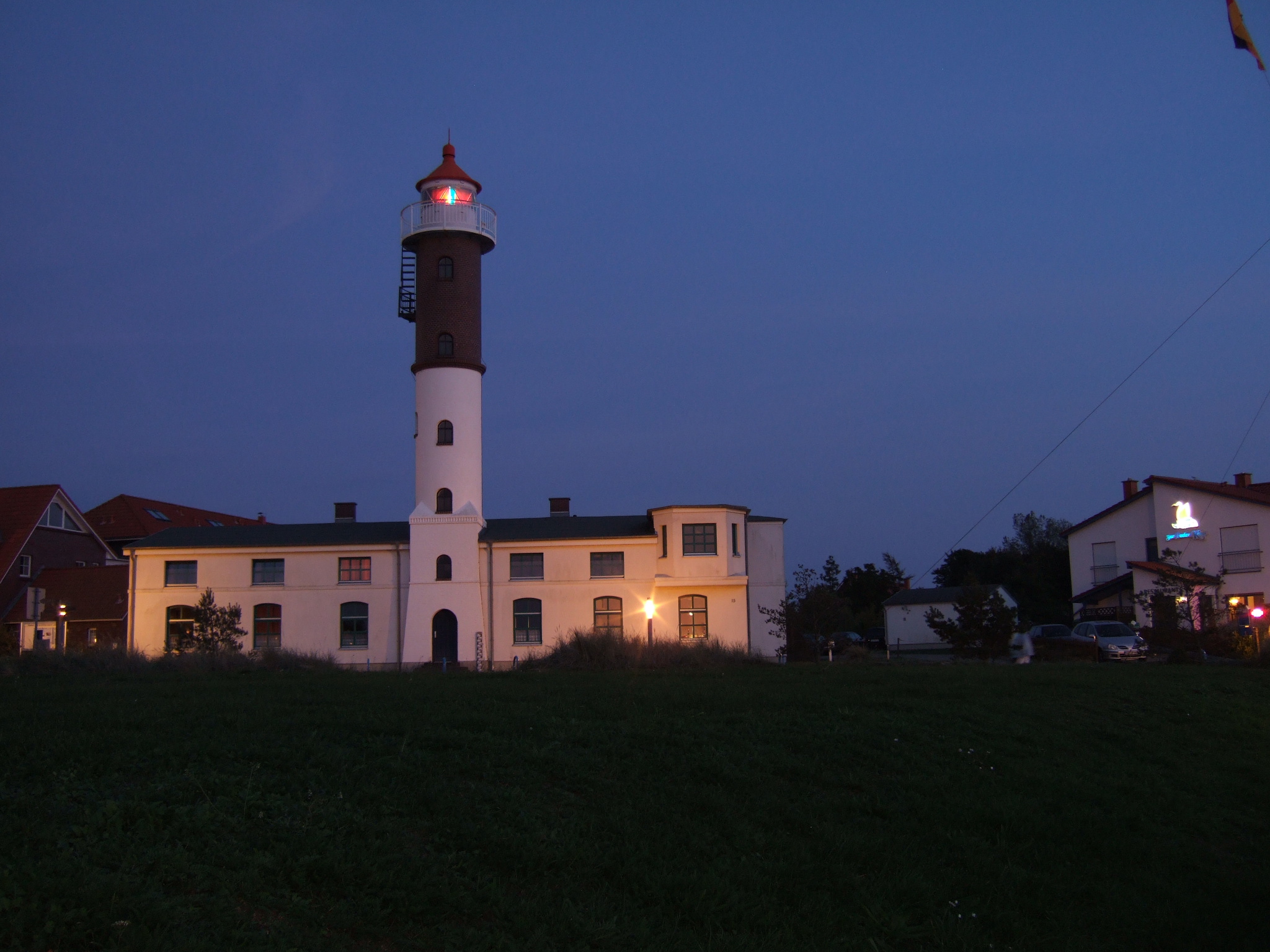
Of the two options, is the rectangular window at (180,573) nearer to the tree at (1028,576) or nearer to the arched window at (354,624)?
the arched window at (354,624)

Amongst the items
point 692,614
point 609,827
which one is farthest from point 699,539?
point 609,827

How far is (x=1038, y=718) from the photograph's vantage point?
45.9ft

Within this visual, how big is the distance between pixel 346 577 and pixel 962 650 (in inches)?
831

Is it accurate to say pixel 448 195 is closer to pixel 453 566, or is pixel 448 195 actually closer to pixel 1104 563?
pixel 453 566


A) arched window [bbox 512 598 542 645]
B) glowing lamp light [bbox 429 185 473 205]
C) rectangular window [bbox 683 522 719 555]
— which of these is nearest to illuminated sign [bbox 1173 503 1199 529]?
rectangular window [bbox 683 522 719 555]

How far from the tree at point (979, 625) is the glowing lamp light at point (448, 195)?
21661 millimetres

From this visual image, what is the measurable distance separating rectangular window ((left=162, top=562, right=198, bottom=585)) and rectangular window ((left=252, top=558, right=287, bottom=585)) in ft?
6.88

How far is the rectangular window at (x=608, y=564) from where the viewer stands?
3722cm

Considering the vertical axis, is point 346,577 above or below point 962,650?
above

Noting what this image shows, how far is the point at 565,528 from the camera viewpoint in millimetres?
38625

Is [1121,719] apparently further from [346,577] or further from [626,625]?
[346,577]

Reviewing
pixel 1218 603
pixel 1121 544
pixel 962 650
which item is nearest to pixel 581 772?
pixel 962 650

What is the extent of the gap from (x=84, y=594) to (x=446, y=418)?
1770cm

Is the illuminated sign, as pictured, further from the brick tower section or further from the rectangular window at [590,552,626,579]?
the brick tower section
